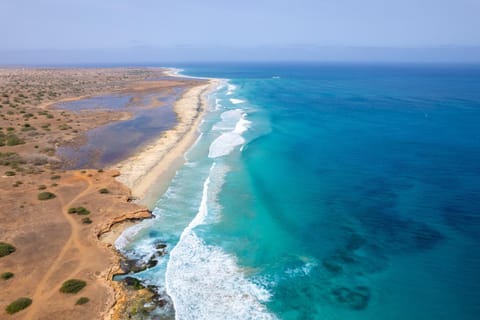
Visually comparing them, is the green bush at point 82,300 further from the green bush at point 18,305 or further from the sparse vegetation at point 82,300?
the green bush at point 18,305

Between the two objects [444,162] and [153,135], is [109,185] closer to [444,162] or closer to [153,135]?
[153,135]

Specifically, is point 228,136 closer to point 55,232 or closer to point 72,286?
point 55,232

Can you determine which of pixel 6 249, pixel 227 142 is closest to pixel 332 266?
pixel 6 249

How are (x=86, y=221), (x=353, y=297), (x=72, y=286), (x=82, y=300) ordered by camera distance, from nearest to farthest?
(x=82, y=300)
(x=353, y=297)
(x=72, y=286)
(x=86, y=221)

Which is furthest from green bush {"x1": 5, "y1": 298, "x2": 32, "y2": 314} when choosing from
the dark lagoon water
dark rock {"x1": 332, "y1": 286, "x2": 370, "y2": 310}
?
the dark lagoon water

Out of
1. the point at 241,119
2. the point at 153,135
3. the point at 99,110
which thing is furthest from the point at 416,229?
the point at 99,110

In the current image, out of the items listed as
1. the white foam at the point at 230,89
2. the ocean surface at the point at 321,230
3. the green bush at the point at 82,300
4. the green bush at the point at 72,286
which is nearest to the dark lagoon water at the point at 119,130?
the ocean surface at the point at 321,230
